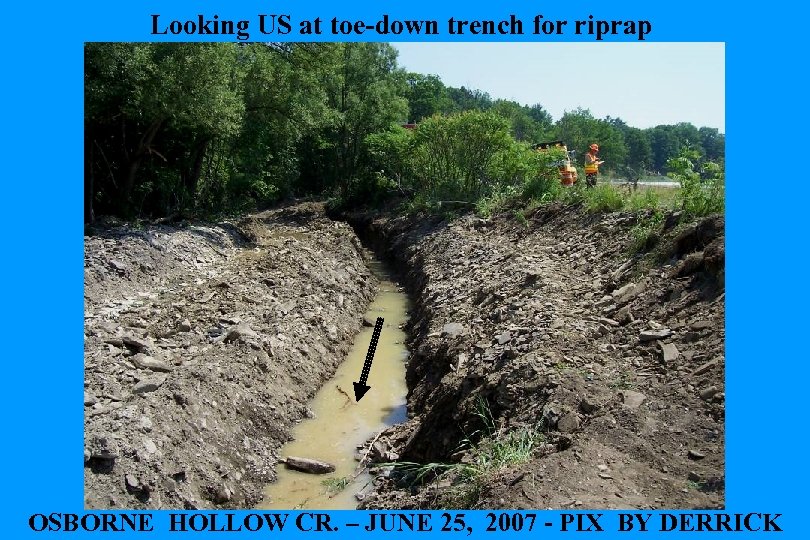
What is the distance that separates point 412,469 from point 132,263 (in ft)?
25.9

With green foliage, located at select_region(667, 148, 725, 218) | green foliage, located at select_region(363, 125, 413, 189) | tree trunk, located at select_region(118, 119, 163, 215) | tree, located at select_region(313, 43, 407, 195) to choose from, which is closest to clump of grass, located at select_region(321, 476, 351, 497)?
green foliage, located at select_region(667, 148, 725, 218)

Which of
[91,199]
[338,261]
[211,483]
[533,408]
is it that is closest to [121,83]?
[91,199]

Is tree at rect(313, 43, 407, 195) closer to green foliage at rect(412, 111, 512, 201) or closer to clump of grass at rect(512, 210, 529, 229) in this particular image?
green foliage at rect(412, 111, 512, 201)

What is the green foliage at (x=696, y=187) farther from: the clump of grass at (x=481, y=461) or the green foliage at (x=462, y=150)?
the green foliage at (x=462, y=150)

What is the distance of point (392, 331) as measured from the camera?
12.6 m

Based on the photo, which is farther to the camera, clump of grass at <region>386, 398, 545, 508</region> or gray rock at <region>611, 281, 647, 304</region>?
gray rock at <region>611, 281, 647, 304</region>

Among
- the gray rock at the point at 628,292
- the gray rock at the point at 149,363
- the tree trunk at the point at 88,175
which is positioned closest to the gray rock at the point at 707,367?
the gray rock at the point at 628,292

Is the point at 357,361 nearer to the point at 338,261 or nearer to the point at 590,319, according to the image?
the point at 590,319

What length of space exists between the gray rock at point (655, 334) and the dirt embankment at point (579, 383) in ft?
0.05

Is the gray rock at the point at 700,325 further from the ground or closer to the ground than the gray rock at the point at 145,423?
further from the ground

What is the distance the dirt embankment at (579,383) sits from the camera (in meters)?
4.91

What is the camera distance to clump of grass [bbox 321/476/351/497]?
672 centimetres

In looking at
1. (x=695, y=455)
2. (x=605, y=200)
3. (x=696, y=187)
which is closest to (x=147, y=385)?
(x=695, y=455)

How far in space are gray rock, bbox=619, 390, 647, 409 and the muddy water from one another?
2.84 meters
